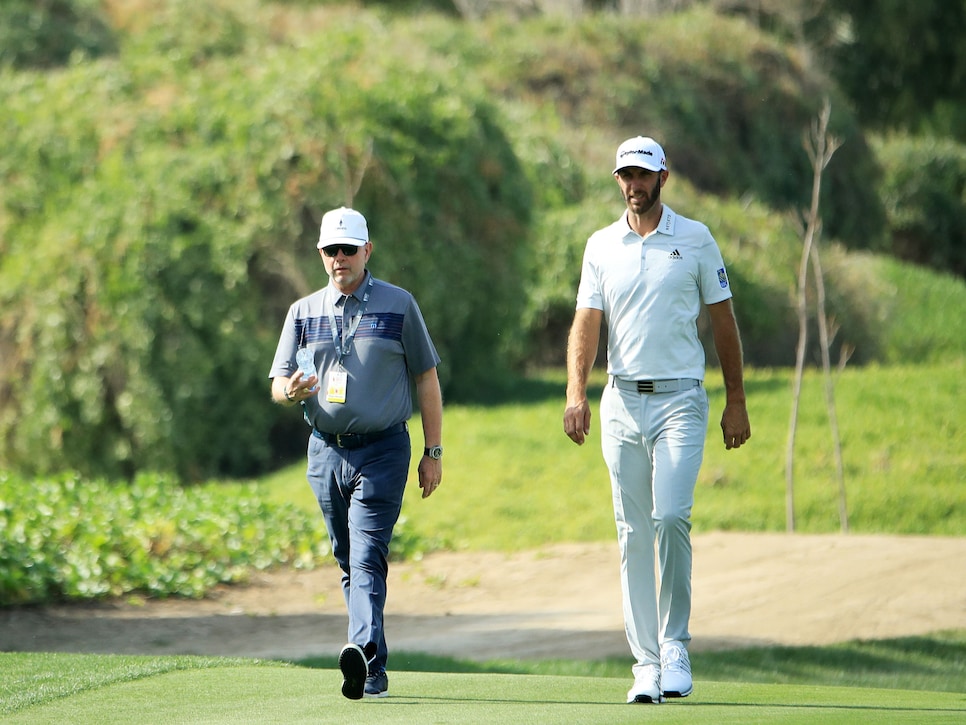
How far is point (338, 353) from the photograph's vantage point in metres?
6.13

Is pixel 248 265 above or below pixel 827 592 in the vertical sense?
above

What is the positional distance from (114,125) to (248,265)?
2721 mm

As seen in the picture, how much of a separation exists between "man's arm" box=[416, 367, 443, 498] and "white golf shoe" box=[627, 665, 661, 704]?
1.19m

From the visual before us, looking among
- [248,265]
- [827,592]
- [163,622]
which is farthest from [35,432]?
[827,592]

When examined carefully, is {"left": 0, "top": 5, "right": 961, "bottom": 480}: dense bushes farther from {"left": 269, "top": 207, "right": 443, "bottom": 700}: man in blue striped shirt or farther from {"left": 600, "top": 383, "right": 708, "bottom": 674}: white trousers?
{"left": 600, "top": 383, "right": 708, "bottom": 674}: white trousers

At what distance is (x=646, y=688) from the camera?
5691 millimetres

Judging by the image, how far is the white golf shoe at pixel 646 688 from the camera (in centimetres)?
568

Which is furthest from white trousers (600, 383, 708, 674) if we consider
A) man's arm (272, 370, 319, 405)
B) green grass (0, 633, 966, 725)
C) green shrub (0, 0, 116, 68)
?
green shrub (0, 0, 116, 68)

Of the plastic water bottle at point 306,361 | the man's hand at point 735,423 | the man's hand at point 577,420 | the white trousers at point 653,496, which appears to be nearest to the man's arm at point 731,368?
the man's hand at point 735,423

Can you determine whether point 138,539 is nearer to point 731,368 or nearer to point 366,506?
point 366,506

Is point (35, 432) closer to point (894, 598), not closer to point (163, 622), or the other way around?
point (163, 622)

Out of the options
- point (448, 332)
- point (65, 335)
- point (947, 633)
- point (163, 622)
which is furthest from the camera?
point (448, 332)

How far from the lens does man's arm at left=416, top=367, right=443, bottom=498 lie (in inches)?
→ 246

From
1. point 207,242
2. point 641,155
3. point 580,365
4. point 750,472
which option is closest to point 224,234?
point 207,242
